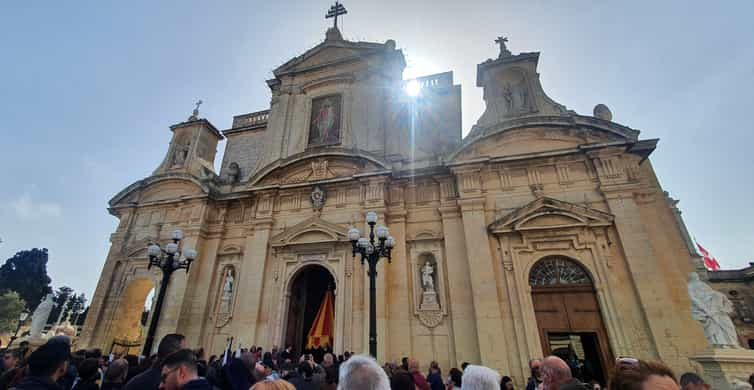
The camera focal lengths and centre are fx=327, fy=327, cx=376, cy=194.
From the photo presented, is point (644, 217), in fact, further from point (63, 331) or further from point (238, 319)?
point (63, 331)

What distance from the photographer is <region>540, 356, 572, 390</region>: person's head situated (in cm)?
287

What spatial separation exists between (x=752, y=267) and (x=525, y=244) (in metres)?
8.55

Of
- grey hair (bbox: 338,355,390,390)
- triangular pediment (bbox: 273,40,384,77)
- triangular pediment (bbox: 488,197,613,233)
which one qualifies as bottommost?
grey hair (bbox: 338,355,390,390)

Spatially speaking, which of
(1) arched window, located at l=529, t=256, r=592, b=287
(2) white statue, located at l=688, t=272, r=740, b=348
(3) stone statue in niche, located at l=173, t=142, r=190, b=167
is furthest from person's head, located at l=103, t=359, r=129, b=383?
(3) stone statue in niche, located at l=173, t=142, r=190, b=167

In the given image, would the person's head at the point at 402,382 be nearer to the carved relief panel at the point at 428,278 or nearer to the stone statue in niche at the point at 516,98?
the carved relief panel at the point at 428,278

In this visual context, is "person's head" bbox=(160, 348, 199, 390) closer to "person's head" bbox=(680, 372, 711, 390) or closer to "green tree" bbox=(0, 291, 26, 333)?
"person's head" bbox=(680, 372, 711, 390)

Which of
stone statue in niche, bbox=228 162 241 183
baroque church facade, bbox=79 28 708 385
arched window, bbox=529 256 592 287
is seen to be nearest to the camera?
baroque church facade, bbox=79 28 708 385

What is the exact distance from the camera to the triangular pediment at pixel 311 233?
12141mm

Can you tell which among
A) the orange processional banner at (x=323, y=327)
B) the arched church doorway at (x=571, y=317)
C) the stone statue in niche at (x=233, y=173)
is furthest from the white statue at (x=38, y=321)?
the arched church doorway at (x=571, y=317)

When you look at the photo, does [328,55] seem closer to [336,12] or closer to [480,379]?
[336,12]

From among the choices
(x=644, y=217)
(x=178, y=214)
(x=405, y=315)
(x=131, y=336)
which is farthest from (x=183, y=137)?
(x=644, y=217)

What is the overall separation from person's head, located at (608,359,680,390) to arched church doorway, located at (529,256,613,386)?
28.3 feet

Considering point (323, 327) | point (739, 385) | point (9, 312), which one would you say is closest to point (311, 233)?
point (323, 327)

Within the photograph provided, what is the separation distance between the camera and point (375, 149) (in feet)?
45.3
